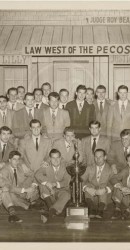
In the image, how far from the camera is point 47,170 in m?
3.05

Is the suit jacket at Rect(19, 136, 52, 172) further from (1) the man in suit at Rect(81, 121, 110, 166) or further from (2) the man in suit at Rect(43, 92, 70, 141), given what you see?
(1) the man in suit at Rect(81, 121, 110, 166)

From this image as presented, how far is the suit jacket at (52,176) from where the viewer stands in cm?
303

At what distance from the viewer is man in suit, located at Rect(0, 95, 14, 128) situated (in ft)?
10.1

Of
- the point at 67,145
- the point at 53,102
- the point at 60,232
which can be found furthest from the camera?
the point at 53,102

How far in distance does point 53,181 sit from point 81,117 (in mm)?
512

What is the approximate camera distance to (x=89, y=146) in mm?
3062

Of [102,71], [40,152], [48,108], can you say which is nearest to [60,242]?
[40,152]

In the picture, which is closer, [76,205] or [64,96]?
[76,205]

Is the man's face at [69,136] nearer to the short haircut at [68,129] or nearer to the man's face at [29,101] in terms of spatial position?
the short haircut at [68,129]

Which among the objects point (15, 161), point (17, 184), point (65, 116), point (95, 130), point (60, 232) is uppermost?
point (65, 116)

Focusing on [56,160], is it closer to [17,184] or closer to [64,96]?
[17,184]

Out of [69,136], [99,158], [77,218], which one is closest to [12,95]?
[69,136]

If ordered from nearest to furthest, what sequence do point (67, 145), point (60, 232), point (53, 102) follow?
point (60, 232), point (67, 145), point (53, 102)

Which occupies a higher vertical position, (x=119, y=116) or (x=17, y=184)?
(x=119, y=116)
